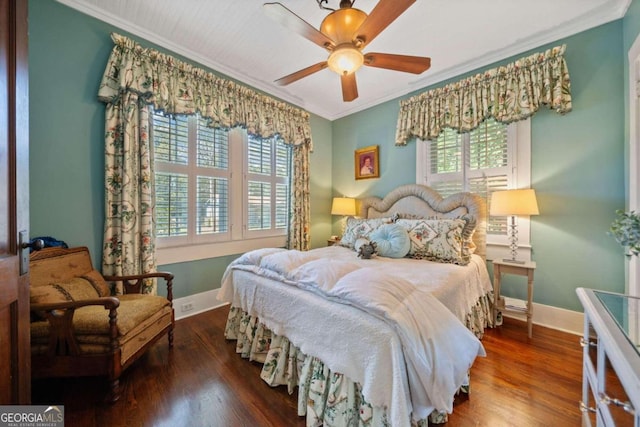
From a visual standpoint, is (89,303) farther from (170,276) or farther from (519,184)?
(519,184)

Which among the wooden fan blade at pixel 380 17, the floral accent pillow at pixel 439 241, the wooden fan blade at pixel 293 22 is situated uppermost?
the wooden fan blade at pixel 293 22

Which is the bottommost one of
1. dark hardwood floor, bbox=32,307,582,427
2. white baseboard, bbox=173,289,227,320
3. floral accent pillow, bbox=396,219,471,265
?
dark hardwood floor, bbox=32,307,582,427

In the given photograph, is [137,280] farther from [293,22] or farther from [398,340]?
[293,22]

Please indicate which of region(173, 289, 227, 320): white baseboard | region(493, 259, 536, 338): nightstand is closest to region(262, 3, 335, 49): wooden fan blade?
region(493, 259, 536, 338): nightstand

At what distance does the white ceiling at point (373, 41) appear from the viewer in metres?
2.07

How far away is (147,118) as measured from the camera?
232 cm

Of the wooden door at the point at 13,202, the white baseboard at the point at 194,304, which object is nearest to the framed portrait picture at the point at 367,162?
the white baseboard at the point at 194,304

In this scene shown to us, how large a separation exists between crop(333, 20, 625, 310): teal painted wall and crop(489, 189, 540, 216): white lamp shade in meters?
0.36

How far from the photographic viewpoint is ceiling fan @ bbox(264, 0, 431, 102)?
1452 mm

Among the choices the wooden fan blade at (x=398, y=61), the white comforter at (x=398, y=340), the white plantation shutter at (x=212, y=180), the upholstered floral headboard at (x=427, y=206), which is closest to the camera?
the white comforter at (x=398, y=340)

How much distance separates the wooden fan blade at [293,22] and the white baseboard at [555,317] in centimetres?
296

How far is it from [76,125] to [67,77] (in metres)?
0.39

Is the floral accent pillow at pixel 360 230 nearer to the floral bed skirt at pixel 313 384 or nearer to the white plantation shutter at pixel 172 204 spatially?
the floral bed skirt at pixel 313 384

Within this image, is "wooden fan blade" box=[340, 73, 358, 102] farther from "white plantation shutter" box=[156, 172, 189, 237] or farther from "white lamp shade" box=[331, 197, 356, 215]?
"white plantation shutter" box=[156, 172, 189, 237]
